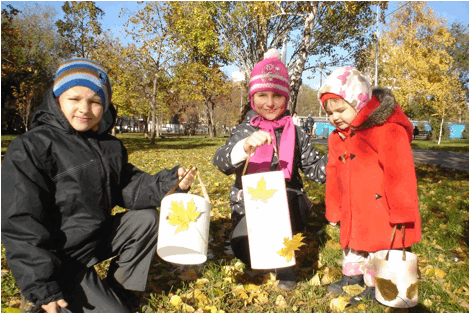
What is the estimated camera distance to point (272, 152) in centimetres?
242

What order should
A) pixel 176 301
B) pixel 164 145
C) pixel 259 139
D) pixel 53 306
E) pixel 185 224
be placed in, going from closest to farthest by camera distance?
1. pixel 53 306
2. pixel 185 224
3. pixel 259 139
4. pixel 176 301
5. pixel 164 145

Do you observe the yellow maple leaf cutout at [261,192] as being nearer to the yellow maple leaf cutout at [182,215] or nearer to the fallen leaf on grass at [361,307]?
the yellow maple leaf cutout at [182,215]

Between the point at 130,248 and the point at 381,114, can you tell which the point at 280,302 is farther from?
the point at 381,114

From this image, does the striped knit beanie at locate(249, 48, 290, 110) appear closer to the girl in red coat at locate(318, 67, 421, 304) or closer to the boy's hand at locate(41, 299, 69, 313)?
the girl in red coat at locate(318, 67, 421, 304)

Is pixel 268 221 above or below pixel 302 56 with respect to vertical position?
below

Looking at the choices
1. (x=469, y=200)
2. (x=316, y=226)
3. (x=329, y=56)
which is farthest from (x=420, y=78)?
(x=316, y=226)

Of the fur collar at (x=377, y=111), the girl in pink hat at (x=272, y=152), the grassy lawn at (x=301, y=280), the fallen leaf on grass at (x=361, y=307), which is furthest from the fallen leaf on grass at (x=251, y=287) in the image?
the fur collar at (x=377, y=111)

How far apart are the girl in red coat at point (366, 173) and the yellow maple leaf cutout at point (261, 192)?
0.66 m

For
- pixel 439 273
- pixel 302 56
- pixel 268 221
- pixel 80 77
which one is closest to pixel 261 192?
pixel 268 221

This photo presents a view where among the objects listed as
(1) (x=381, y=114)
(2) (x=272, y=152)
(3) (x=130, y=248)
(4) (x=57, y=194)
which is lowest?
(3) (x=130, y=248)

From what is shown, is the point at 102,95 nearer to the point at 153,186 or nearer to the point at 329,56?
the point at 153,186

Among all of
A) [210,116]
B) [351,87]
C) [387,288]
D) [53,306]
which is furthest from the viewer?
[210,116]

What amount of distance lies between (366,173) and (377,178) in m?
0.07

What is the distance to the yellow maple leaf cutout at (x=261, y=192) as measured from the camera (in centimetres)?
183
